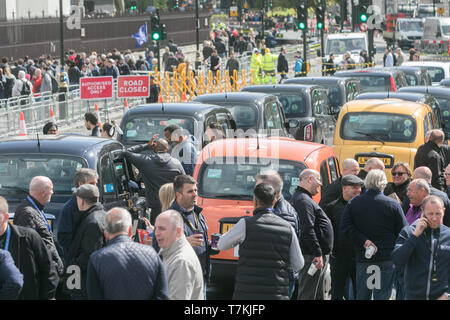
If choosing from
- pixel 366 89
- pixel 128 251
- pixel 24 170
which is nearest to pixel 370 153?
pixel 24 170

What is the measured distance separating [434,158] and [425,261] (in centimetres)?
531

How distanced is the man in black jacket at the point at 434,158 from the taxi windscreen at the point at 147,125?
358 centimetres

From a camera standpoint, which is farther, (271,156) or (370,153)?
(370,153)

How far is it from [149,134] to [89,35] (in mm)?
43983

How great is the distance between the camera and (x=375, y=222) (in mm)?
8648

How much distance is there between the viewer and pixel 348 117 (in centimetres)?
1493

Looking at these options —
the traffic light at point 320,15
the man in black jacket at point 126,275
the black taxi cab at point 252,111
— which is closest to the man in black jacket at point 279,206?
the man in black jacket at point 126,275

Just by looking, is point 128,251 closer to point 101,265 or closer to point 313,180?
point 101,265

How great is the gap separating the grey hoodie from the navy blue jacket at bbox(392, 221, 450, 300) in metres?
4.16

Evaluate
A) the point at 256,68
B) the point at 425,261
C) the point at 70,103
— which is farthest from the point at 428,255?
the point at 256,68

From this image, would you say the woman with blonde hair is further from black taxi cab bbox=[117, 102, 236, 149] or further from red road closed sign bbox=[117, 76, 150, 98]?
red road closed sign bbox=[117, 76, 150, 98]

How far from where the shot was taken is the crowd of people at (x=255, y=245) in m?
6.18

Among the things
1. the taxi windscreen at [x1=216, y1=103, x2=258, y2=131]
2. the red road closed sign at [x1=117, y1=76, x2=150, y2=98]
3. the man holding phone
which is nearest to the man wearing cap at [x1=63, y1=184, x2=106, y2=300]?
the man holding phone

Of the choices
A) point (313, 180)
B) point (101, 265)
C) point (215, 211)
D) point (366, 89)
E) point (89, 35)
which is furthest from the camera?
point (89, 35)
